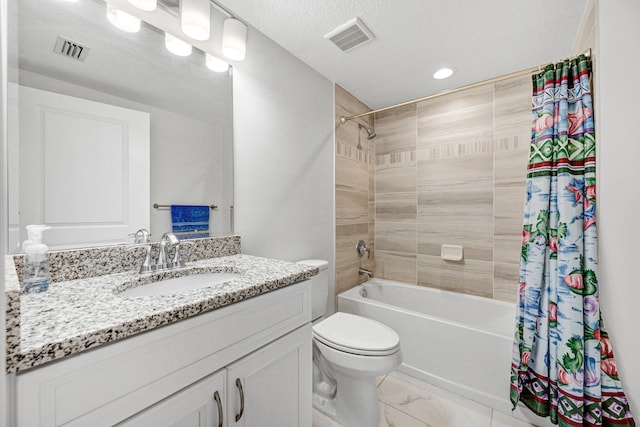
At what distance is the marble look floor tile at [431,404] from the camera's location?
149 cm

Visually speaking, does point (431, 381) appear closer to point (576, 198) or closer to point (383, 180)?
point (576, 198)

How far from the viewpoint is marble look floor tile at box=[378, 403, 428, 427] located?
1459mm

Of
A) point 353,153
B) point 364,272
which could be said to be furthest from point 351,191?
point 364,272

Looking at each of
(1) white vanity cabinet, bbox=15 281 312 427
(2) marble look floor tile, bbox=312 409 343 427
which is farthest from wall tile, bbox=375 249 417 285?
(1) white vanity cabinet, bbox=15 281 312 427

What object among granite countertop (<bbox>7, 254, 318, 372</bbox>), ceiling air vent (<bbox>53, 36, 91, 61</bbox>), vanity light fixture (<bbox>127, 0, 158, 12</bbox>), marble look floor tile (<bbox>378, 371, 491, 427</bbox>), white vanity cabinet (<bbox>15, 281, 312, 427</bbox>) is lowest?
marble look floor tile (<bbox>378, 371, 491, 427</bbox>)

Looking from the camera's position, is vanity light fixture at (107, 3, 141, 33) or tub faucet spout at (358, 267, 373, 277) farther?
tub faucet spout at (358, 267, 373, 277)

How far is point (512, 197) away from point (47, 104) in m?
2.69

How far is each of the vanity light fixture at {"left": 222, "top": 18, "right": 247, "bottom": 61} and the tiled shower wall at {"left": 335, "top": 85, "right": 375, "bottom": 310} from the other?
3.17 feet

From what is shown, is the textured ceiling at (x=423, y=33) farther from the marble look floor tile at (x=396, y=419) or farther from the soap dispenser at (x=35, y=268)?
the marble look floor tile at (x=396, y=419)

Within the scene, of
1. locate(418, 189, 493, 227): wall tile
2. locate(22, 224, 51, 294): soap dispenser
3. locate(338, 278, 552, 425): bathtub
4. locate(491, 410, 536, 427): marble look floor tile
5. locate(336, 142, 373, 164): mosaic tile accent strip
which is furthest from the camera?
locate(336, 142, 373, 164): mosaic tile accent strip

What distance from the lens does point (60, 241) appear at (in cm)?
93

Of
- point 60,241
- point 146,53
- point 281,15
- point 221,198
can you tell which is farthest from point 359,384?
point 281,15

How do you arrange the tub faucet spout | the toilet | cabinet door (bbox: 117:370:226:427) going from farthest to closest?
the tub faucet spout, the toilet, cabinet door (bbox: 117:370:226:427)

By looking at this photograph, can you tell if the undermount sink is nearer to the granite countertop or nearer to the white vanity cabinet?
the granite countertop
